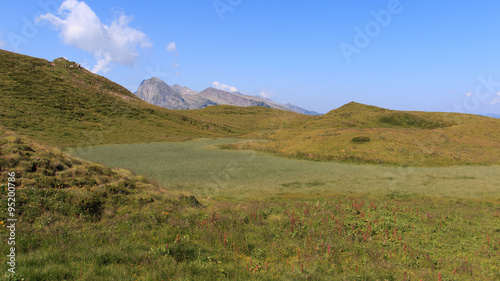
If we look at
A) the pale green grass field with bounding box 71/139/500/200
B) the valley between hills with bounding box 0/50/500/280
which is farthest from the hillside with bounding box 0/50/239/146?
the valley between hills with bounding box 0/50/500/280

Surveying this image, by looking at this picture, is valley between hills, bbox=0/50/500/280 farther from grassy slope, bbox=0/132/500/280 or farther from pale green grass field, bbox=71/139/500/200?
pale green grass field, bbox=71/139/500/200

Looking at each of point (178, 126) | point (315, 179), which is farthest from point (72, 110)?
point (315, 179)

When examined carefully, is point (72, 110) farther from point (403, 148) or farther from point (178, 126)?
point (403, 148)

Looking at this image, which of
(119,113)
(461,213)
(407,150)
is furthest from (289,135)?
(119,113)

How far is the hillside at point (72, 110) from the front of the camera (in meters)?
65.3

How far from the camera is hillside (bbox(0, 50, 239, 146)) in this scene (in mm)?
65312

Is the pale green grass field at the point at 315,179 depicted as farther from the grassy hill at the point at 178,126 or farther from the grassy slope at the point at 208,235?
the grassy hill at the point at 178,126

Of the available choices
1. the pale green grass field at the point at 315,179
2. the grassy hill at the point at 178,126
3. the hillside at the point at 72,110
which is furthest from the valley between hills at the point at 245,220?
the hillside at the point at 72,110

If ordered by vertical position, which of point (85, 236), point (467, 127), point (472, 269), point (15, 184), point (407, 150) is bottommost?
point (472, 269)

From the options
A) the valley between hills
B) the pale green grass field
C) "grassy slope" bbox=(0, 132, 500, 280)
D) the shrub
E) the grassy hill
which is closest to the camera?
"grassy slope" bbox=(0, 132, 500, 280)

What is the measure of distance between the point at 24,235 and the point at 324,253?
1140 centimetres

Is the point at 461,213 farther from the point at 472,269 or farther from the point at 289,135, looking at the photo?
the point at 289,135

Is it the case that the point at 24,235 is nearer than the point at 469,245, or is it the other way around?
the point at 24,235

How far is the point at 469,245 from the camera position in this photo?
459 inches
